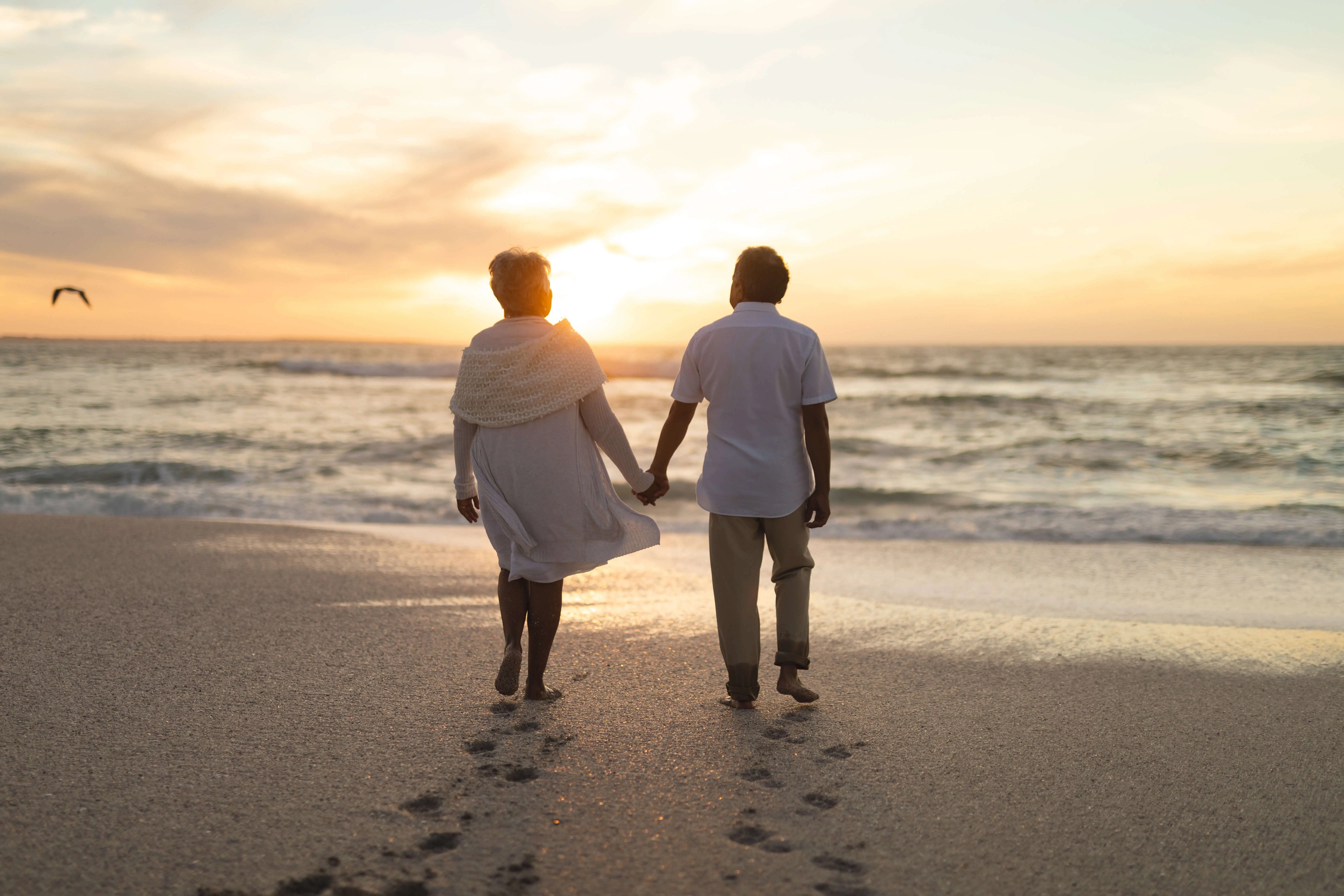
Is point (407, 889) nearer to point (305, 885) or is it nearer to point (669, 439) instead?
point (305, 885)

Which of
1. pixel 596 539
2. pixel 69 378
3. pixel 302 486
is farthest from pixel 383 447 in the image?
pixel 69 378

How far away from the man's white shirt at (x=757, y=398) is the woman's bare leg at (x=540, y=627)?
0.72 m

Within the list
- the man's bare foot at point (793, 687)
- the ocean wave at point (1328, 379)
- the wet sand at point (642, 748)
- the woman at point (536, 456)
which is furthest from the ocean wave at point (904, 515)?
the ocean wave at point (1328, 379)

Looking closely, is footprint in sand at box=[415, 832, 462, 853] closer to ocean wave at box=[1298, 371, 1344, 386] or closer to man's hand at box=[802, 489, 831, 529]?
man's hand at box=[802, 489, 831, 529]

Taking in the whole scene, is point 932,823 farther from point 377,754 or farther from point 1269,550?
point 1269,550

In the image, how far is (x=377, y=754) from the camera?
278 cm

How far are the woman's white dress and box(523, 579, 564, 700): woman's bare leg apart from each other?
99 mm

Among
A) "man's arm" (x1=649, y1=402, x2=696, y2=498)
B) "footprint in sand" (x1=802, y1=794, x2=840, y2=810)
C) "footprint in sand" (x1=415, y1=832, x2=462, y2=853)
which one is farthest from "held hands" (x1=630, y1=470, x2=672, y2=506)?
"footprint in sand" (x1=415, y1=832, x2=462, y2=853)

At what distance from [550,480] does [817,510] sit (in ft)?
3.46

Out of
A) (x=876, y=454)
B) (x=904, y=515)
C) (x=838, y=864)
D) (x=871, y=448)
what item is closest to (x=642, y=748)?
(x=838, y=864)

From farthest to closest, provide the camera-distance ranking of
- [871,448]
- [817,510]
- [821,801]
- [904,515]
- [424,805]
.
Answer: [871,448] → [904,515] → [817,510] → [821,801] → [424,805]

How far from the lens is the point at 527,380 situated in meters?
3.12

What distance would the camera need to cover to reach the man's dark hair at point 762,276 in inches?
129

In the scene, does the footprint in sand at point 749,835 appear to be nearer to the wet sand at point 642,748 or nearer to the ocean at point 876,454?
the wet sand at point 642,748
